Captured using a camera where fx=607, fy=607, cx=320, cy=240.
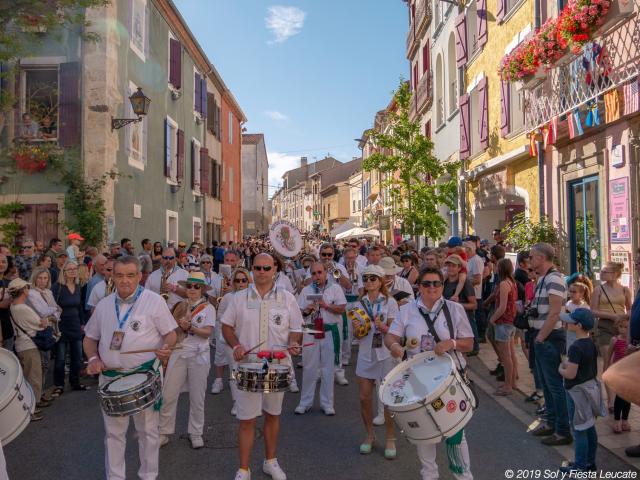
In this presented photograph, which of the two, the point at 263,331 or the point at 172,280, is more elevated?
the point at 172,280

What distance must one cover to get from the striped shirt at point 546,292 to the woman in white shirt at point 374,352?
4.62ft

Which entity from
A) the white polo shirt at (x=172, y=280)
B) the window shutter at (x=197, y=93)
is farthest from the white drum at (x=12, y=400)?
the window shutter at (x=197, y=93)

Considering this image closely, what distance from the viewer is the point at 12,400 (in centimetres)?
434

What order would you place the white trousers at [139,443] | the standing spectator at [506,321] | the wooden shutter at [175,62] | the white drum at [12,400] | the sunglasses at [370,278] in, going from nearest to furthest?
the white drum at [12,400]
the white trousers at [139,443]
the sunglasses at [370,278]
the standing spectator at [506,321]
the wooden shutter at [175,62]

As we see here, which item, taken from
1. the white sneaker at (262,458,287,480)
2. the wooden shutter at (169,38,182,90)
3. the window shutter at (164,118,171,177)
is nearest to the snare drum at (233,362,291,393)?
the white sneaker at (262,458,287,480)

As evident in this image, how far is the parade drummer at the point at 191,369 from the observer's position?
589 centimetres

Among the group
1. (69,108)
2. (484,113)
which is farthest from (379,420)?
(69,108)

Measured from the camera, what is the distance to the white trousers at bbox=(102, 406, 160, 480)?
461cm

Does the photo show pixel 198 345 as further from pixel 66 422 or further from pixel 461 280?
pixel 461 280

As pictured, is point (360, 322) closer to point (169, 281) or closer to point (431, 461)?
point (431, 461)

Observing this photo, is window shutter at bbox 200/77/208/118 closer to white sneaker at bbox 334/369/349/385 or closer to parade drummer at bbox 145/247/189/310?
parade drummer at bbox 145/247/189/310

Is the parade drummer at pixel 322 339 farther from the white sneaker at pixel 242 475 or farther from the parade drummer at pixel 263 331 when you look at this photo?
the white sneaker at pixel 242 475

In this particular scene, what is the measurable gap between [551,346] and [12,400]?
4601mm

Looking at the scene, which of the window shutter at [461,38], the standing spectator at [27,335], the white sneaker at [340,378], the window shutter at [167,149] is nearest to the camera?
the standing spectator at [27,335]
